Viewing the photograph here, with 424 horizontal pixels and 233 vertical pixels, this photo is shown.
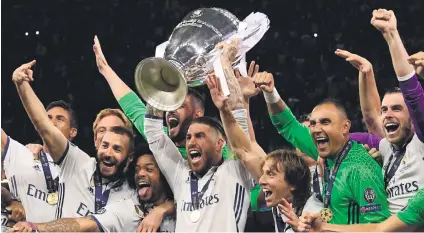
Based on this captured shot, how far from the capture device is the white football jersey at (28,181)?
3.79 m

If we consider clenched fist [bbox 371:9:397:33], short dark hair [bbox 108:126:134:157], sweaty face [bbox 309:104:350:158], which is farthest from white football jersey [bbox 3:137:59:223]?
clenched fist [bbox 371:9:397:33]

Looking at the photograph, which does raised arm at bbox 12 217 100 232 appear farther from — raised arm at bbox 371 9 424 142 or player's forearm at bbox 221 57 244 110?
raised arm at bbox 371 9 424 142

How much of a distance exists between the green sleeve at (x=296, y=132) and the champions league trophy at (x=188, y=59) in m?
0.30

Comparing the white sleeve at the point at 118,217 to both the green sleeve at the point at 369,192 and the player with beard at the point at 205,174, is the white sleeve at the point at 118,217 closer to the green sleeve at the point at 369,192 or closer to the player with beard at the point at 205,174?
the player with beard at the point at 205,174

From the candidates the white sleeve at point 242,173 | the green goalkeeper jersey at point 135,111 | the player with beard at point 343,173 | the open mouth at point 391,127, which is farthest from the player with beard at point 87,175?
the open mouth at point 391,127

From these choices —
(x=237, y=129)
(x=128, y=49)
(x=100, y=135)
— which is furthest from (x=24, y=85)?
(x=128, y=49)

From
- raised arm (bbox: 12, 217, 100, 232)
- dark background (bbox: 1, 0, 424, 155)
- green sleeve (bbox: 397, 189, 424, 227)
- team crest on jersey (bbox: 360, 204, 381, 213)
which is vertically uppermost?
dark background (bbox: 1, 0, 424, 155)

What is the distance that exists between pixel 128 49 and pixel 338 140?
3641mm

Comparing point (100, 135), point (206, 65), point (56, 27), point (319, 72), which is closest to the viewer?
point (206, 65)

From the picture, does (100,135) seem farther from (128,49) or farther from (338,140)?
(128,49)

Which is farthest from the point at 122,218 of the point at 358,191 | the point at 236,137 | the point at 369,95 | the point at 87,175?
the point at 369,95

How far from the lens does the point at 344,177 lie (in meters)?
3.21

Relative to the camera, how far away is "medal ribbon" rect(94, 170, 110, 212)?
3.73 m

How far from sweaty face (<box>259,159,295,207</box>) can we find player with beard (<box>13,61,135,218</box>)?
2.50 feet
